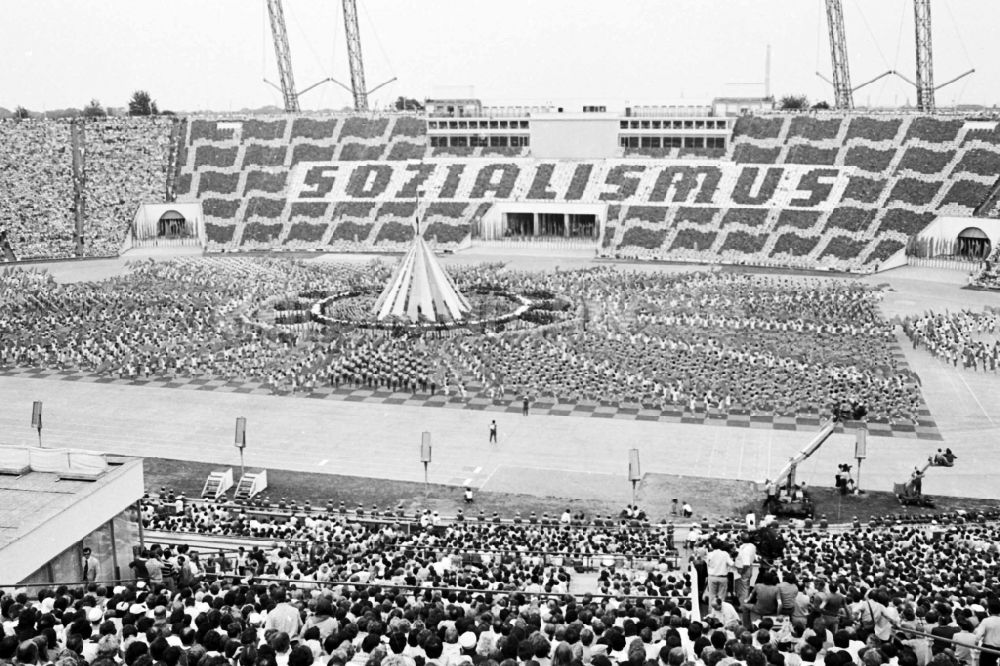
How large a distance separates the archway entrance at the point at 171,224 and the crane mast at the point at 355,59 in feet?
100

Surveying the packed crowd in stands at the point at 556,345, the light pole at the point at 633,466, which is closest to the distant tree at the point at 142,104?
the packed crowd in stands at the point at 556,345

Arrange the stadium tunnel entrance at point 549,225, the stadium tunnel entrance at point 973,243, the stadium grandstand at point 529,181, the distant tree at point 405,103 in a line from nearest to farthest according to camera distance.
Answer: the stadium tunnel entrance at point 973,243
the stadium grandstand at point 529,181
the stadium tunnel entrance at point 549,225
the distant tree at point 405,103

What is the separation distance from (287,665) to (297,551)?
29.2 feet

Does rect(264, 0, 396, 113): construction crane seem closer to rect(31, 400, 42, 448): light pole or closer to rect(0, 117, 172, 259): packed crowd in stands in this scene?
rect(0, 117, 172, 259): packed crowd in stands

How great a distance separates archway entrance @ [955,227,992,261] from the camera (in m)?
70.9

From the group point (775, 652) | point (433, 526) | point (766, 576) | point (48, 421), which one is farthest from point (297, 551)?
point (48, 421)

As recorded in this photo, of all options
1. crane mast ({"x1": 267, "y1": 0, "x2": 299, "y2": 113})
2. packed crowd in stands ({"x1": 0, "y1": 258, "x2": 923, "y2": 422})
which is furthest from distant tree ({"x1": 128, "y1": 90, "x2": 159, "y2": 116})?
packed crowd in stands ({"x1": 0, "y1": 258, "x2": 923, "y2": 422})

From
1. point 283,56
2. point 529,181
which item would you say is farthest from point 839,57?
point 283,56

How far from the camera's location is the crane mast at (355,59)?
372 ft

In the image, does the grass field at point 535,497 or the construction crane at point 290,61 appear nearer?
the grass field at point 535,497

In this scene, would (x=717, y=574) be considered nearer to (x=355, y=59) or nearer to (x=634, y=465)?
(x=634, y=465)

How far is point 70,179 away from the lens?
8981 centimetres

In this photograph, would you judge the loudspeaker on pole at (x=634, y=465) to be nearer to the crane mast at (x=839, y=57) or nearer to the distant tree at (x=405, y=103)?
the crane mast at (x=839, y=57)

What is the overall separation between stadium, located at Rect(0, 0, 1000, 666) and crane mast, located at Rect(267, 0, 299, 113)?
882 mm
